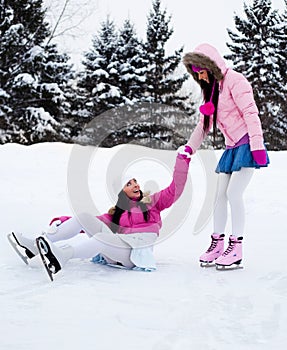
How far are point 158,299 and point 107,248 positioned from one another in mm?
648

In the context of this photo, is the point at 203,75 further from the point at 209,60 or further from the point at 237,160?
the point at 237,160

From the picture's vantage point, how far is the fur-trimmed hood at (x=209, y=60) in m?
2.92

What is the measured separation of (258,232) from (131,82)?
1586 cm

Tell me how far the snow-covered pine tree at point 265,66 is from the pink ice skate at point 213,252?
55.7 feet

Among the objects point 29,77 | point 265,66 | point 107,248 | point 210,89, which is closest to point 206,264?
point 107,248

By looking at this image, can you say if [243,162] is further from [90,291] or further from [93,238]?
[90,291]

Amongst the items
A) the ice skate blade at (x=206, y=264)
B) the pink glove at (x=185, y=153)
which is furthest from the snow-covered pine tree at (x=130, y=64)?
the ice skate blade at (x=206, y=264)

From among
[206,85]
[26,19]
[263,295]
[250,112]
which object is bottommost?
[263,295]

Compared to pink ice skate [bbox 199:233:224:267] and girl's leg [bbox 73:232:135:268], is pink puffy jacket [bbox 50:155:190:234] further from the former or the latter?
pink ice skate [bbox 199:233:224:267]

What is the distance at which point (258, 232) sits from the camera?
4.09 m

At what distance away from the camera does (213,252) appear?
302 cm

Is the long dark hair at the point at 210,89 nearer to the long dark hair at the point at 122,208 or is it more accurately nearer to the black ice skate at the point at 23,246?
the long dark hair at the point at 122,208

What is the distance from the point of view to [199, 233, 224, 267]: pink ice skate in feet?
9.71

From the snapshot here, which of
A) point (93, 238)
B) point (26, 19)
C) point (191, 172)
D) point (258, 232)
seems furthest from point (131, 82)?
point (93, 238)
